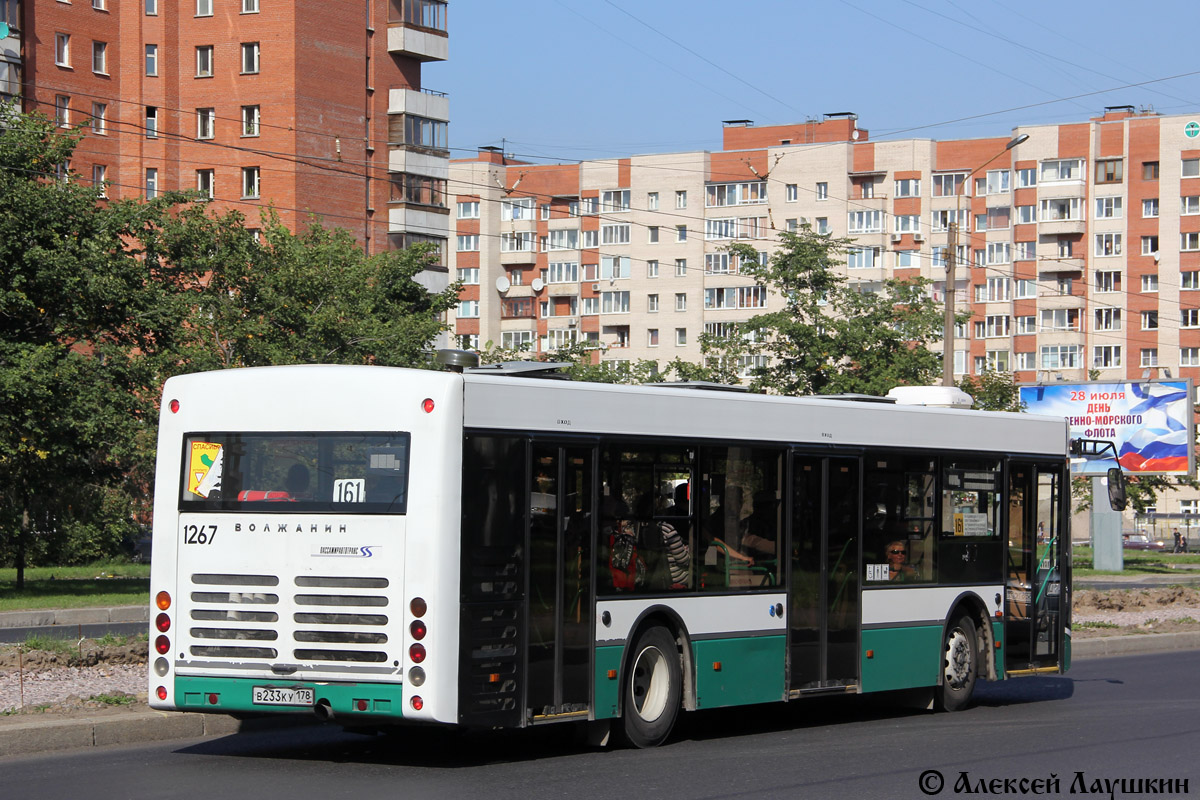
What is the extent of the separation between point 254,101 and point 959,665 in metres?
54.0

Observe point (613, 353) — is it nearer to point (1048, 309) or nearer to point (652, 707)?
point (1048, 309)

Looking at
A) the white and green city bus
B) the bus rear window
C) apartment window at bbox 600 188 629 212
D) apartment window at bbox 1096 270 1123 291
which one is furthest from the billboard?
apartment window at bbox 600 188 629 212

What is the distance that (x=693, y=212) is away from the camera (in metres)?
99.8

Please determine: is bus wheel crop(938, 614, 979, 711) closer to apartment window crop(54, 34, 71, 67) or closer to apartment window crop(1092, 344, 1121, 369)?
apartment window crop(54, 34, 71, 67)

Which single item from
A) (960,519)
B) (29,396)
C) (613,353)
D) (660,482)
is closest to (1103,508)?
(29,396)

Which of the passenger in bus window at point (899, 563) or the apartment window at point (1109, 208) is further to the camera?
the apartment window at point (1109, 208)

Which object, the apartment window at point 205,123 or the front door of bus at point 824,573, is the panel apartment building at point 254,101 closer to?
the apartment window at point 205,123

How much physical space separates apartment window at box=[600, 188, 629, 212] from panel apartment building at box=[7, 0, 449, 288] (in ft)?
115

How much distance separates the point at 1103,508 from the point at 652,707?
4449 cm

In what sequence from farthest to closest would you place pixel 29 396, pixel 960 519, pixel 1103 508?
A: pixel 1103 508 → pixel 29 396 → pixel 960 519

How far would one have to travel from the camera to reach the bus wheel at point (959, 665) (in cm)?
1482

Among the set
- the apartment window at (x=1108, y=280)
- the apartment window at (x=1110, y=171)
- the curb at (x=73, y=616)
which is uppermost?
the apartment window at (x=1110, y=171)

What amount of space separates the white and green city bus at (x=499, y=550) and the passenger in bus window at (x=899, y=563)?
0.39m

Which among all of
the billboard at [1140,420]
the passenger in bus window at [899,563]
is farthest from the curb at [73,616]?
the billboard at [1140,420]
